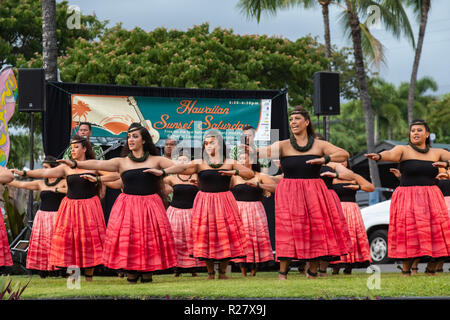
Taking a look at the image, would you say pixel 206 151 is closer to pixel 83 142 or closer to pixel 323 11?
pixel 83 142

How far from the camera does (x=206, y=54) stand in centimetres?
2078

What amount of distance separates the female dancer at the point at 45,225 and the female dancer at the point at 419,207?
4.45 metres

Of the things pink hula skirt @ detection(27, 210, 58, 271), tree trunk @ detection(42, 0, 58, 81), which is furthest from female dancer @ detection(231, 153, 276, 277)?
tree trunk @ detection(42, 0, 58, 81)

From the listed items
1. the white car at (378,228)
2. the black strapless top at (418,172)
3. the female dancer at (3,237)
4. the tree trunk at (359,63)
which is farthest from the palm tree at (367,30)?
the female dancer at (3,237)

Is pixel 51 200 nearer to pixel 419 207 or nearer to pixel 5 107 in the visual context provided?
pixel 5 107

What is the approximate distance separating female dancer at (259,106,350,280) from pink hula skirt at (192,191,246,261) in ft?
2.27

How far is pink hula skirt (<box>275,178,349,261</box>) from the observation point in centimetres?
759

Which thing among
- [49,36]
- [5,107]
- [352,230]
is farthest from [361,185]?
[49,36]

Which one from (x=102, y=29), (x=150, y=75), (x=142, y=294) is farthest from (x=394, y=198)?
(x=102, y=29)

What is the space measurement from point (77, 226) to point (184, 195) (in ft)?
5.89

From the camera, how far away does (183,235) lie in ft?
30.7

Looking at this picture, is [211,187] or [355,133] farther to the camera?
[355,133]
